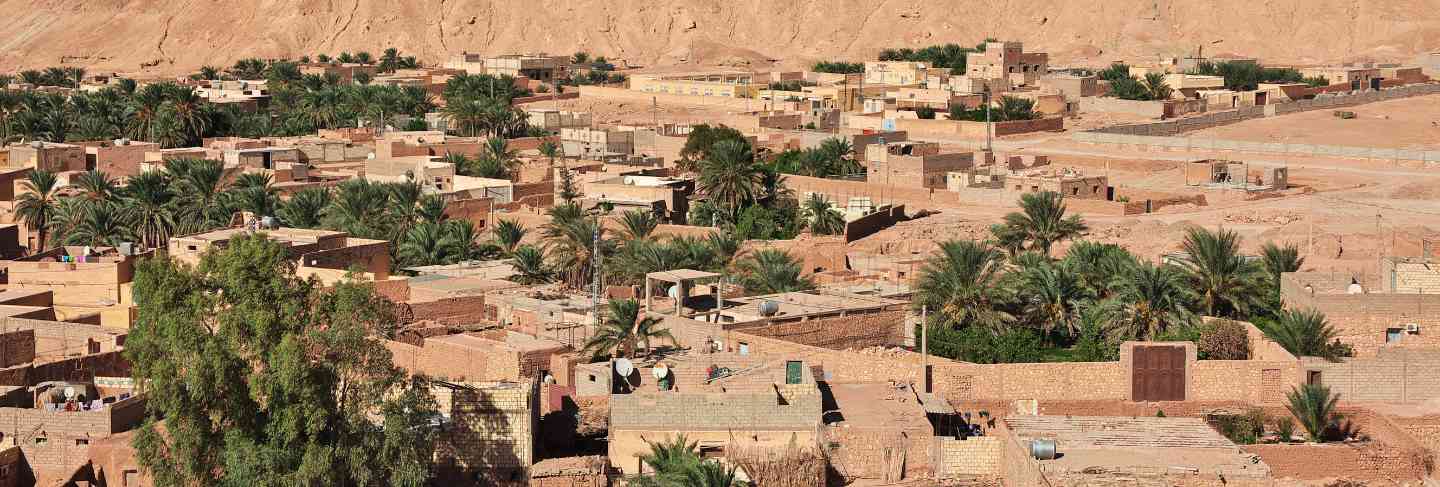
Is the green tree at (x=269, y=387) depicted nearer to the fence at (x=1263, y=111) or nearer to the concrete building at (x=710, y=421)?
the concrete building at (x=710, y=421)

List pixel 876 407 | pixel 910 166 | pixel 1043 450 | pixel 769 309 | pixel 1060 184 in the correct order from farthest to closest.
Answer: pixel 910 166
pixel 1060 184
pixel 769 309
pixel 876 407
pixel 1043 450

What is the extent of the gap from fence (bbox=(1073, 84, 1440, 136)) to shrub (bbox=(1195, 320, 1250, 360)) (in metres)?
30.1

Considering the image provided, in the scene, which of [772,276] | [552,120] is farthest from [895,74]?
[772,276]

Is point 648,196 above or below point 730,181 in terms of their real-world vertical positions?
below

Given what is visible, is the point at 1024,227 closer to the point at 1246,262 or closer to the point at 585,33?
the point at 1246,262

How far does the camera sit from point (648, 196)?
1555 inches

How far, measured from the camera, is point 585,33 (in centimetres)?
9644

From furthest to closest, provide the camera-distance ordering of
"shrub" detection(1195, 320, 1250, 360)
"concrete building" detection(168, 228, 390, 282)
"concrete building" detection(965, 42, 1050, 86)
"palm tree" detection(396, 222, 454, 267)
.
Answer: "concrete building" detection(965, 42, 1050, 86) < "palm tree" detection(396, 222, 454, 267) < "concrete building" detection(168, 228, 390, 282) < "shrub" detection(1195, 320, 1250, 360)

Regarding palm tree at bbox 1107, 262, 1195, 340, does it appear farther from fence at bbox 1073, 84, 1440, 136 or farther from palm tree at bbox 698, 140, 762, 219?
fence at bbox 1073, 84, 1440, 136

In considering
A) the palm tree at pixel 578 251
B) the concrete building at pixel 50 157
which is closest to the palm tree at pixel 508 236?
the palm tree at pixel 578 251

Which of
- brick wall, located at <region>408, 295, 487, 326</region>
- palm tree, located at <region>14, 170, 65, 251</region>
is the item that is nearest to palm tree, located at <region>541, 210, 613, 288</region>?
brick wall, located at <region>408, 295, 487, 326</region>

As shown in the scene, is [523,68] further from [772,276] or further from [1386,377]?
[1386,377]

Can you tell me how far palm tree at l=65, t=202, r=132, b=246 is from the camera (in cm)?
3344

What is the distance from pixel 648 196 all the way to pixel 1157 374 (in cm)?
1849
